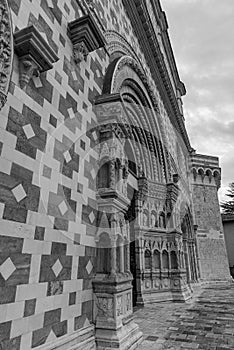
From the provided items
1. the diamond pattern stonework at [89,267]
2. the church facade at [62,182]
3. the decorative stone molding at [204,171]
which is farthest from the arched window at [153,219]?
the decorative stone molding at [204,171]

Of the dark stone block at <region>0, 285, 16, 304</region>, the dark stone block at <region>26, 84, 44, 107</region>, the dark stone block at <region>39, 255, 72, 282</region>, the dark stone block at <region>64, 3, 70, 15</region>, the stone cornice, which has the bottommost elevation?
the dark stone block at <region>0, 285, 16, 304</region>

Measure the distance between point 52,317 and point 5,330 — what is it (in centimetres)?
64

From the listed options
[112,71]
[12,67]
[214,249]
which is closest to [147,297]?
[112,71]

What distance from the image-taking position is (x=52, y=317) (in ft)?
8.49

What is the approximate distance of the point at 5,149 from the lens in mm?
2312

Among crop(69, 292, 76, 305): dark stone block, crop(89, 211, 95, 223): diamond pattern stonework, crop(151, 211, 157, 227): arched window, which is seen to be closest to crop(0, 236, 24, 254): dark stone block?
crop(69, 292, 76, 305): dark stone block

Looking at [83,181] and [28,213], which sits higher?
[83,181]

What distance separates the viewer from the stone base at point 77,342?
2.50m

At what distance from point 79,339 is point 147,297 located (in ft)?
14.0

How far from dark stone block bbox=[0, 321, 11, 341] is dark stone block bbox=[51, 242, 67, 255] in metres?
0.80

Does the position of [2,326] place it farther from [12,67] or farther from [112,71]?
[112,71]

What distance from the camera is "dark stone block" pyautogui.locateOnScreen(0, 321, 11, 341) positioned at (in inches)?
79.0

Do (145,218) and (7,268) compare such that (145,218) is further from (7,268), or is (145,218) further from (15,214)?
(7,268)

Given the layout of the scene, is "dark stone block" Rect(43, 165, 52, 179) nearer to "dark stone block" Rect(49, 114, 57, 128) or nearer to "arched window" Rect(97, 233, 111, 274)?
"dark stone block" Rect(49, 114, 57, 128)
